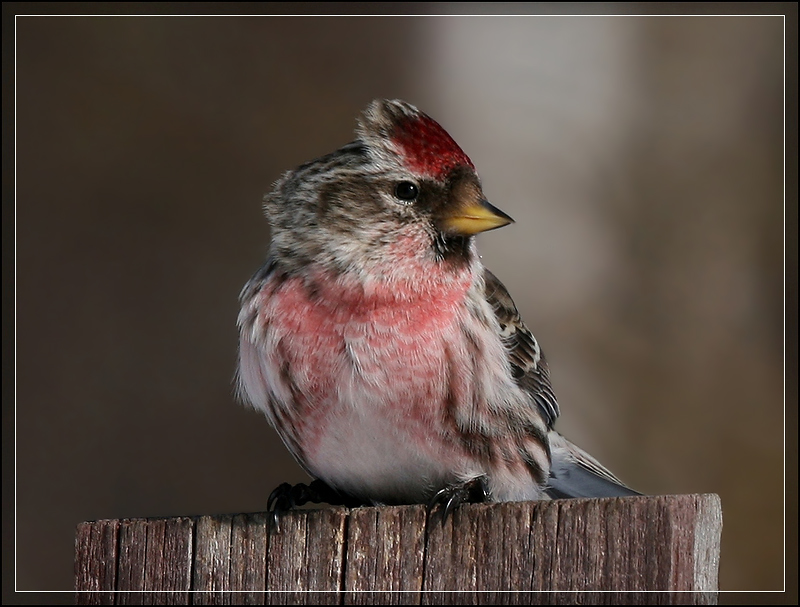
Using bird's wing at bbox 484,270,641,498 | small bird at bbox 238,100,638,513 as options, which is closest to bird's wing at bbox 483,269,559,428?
bird's wing at bbox 484,270,641,498

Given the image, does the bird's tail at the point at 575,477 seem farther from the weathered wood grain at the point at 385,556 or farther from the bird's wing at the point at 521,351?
the weathered wood grain at the point at 385,556

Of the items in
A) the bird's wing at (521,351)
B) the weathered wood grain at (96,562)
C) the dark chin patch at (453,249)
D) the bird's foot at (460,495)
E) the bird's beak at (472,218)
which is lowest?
the weathered wood grain at (96,562)

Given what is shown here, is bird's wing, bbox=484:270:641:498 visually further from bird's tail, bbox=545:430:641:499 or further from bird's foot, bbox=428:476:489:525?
bird's foot, bbox=428:476:489:525

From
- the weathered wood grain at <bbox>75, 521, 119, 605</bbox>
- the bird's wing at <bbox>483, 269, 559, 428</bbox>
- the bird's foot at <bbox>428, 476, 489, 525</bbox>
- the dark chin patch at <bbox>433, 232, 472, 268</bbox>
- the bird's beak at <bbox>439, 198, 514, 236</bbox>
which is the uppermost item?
the bird's beak at <bbox>439, 198, 514, 236</bbox>

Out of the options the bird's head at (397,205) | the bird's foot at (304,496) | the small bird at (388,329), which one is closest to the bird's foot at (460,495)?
the small bird at (388,329)

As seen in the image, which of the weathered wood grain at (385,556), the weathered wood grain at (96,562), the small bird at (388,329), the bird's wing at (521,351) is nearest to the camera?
the weathered wood grain at (385,556)

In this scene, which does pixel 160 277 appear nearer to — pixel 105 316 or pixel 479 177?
pixel 105 316

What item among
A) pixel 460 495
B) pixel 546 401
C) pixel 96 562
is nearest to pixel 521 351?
pixel 546 401

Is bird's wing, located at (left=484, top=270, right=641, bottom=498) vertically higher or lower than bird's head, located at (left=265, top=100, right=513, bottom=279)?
lower
